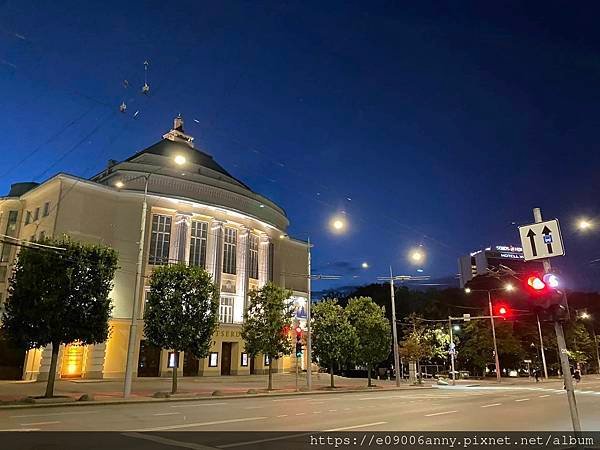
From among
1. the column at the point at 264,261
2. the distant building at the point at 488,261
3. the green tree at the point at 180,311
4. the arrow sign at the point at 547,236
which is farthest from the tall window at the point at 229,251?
the distant building at the point at 488,261

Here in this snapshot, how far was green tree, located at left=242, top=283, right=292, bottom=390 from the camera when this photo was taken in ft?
109

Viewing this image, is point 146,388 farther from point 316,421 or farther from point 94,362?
point 316,421

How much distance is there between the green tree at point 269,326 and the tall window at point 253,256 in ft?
55.9

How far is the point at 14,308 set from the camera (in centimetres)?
2355

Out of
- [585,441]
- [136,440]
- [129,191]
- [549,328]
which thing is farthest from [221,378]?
[549,328]

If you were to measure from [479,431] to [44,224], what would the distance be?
4014 cm

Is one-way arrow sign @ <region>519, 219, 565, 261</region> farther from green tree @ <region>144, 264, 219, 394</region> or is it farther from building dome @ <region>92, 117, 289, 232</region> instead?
building dome @ <region>92, 117, 289, 232</region>

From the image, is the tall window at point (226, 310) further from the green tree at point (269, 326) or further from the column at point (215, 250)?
the green tree at point (269, 326)

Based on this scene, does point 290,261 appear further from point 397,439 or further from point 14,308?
point 397,439

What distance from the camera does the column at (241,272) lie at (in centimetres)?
4853

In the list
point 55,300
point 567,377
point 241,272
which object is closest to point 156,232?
Answer: point 241,272

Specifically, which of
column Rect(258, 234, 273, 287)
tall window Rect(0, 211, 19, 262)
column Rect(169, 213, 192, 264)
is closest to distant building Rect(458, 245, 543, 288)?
column Rect(258, 234, 273, 287)

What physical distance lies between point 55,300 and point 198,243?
23763mm

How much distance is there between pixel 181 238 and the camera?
45.2m
